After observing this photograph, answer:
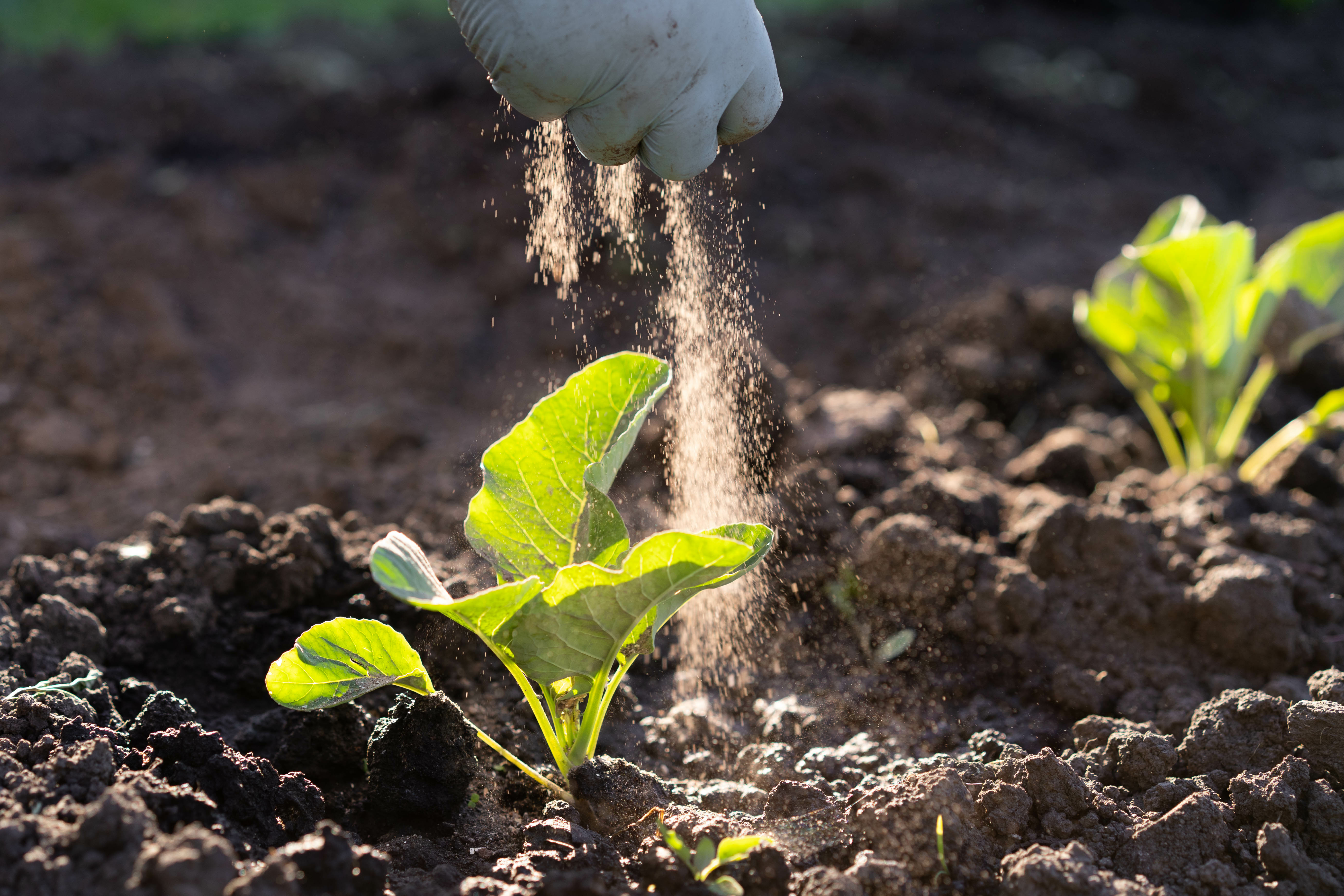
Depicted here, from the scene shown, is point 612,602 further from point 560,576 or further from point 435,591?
point 435,591

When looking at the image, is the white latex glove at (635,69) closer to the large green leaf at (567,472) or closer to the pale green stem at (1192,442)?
the large green leaf at (567,472)

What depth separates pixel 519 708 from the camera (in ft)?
6.56

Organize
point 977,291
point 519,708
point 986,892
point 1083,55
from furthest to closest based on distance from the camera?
point 1083,55 → point 977,291 → point 519,708 → point 986,892

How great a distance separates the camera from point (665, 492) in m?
2.73

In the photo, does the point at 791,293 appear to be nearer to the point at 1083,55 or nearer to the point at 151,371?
the point at 151,371

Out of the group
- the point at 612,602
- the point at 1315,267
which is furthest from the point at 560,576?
the point at 1315,267

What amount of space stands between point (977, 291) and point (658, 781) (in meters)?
3.02

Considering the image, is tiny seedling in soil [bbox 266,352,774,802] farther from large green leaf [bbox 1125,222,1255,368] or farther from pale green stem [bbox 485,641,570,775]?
large green leaf [bbox 1125,222,1255,368]

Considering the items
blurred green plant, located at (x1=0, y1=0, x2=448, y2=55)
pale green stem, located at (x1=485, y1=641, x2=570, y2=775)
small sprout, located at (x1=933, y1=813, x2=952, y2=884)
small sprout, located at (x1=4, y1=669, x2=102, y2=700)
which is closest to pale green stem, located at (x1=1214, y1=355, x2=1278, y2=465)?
small sprout, located at (x1=933, y1=813, x2=952, y2=884)

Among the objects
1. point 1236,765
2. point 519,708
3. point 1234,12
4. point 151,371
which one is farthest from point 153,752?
point 1234,12

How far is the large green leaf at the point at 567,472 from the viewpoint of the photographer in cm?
158

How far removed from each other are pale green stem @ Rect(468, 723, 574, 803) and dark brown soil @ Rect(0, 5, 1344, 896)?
47 millimetres

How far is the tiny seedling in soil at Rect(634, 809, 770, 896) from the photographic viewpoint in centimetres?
141

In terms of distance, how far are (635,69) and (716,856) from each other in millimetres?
1240
